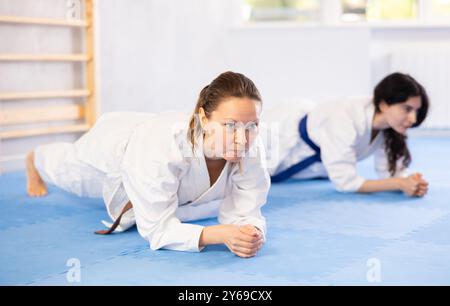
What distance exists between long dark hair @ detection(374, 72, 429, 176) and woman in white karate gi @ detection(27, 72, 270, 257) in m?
1.08

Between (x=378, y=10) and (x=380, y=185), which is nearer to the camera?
(x=380, y=185)

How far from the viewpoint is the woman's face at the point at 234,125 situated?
6.73ft

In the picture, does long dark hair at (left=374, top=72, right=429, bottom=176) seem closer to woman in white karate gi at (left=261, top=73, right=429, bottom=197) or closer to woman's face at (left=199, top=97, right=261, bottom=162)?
woman in white karate gi at (left=261, top=73, right=429, bottom=197)

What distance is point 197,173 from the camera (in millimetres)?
2299

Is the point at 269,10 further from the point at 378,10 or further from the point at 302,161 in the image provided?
the point at 302,161

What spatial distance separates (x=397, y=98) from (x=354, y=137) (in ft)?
0.90

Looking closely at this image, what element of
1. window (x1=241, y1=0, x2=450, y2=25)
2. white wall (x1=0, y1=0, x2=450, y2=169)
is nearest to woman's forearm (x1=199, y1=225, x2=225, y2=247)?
white wall (x1=0, y1=0, x2=450, y2=169)

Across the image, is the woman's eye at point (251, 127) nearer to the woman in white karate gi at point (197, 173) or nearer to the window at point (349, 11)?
the woman in white karate gi at point (197, 173)

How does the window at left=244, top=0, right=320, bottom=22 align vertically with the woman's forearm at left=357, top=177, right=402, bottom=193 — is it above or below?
above

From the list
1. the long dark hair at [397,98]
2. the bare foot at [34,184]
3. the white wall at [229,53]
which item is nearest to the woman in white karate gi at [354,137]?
the long dark hair at [397,98]

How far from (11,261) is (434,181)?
2.36m

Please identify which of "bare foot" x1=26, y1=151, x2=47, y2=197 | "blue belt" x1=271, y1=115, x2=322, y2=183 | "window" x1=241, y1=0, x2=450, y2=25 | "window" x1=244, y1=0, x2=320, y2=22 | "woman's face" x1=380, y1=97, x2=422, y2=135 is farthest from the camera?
"window" x1=244, y1=0, x2=320, y2=22

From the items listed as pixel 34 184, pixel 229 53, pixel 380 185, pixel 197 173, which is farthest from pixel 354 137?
pixel 229 53

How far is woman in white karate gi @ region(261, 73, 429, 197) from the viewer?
318cm
